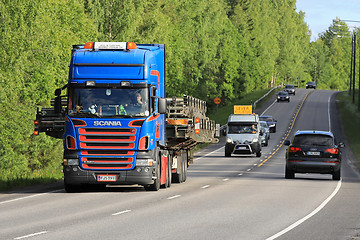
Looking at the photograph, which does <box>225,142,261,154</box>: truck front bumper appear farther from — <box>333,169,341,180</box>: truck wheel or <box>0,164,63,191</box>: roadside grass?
<box>0,164,63,191</box>: roadside grass

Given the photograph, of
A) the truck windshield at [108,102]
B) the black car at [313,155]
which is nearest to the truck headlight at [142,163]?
the truck windshield at [108,102]

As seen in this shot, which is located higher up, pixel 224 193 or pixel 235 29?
pixel 235 29

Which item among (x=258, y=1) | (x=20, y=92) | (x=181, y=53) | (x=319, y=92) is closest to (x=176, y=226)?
(x=20, y=92)

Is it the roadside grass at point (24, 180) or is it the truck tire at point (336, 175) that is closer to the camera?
the roadside grass at point (24, 180)

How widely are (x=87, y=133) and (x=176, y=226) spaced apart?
25.6 ft

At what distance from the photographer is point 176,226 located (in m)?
14.5

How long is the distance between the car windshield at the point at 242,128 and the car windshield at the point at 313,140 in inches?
789

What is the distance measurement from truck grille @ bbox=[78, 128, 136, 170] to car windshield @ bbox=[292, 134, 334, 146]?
9.93 m

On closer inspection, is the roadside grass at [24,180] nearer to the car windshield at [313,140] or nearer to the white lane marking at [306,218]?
the car windshield at [313,140]

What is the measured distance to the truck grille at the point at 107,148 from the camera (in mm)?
21797

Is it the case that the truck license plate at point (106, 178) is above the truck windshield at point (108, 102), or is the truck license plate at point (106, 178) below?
below

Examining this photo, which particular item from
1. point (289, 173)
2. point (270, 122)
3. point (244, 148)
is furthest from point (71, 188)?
point (270, 122)

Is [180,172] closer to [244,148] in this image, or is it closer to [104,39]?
[244,148]

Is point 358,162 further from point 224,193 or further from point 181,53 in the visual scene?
point 181,53
